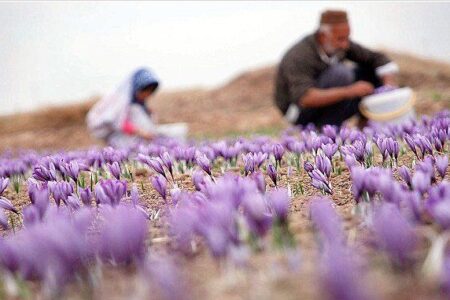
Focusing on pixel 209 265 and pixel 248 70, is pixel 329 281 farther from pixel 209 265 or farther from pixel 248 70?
pixel 248 70

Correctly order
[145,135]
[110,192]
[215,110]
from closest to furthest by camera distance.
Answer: [110,192]
[145,135]
[215,110]

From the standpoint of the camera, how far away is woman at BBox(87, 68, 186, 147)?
7.25 m

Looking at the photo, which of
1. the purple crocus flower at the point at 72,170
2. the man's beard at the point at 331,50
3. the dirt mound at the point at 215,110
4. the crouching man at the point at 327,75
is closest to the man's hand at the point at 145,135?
the crouching man at the point at 327,75

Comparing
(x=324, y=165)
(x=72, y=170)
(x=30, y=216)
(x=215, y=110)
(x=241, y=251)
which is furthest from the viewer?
(x=215, y=110)

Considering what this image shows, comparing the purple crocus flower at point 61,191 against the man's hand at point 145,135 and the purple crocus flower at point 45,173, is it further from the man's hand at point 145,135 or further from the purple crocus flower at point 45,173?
the man's hand at point 145,135

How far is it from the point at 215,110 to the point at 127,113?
18880 mm

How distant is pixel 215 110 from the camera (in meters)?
26.2

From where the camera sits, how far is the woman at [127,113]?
23.8 ft

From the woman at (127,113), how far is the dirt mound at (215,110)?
629 cm

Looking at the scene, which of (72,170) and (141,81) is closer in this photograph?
(72,170)

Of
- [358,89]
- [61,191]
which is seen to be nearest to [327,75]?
[358,89]

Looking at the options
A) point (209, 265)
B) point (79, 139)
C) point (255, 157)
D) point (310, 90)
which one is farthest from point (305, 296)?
point (79, 139)

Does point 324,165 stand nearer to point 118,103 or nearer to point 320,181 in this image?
point 320,181

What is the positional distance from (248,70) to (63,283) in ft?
99.2
